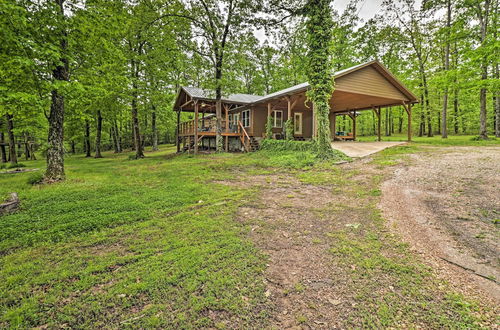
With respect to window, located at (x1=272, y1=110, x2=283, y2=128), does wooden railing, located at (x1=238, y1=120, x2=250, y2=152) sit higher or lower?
lower

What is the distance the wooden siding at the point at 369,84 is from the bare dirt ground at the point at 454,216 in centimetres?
687

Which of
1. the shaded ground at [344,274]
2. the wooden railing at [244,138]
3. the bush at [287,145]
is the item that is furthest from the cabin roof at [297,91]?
the shaded ground at [344,274]

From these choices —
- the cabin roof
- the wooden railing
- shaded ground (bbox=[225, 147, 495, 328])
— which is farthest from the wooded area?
shaded ground (bbox=[225, 147, 495, 328])

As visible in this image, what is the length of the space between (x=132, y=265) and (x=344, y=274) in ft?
7.99

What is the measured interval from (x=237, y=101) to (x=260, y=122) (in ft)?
8.42

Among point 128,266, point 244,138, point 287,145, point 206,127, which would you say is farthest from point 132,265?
point 244,138

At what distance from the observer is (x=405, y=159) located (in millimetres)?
8406

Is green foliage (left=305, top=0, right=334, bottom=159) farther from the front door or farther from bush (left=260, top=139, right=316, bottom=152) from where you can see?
the front door

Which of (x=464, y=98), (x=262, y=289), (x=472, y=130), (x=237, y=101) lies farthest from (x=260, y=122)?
(x=472, y=130)

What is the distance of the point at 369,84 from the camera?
42.3 feet

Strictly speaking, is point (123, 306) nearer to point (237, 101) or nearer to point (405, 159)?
point (405, 159)

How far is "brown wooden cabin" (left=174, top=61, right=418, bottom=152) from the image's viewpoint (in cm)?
1262

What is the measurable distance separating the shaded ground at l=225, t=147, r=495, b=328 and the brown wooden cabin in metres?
8.68

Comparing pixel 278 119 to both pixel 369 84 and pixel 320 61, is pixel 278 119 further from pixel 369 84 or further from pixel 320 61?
pixel 320 61
